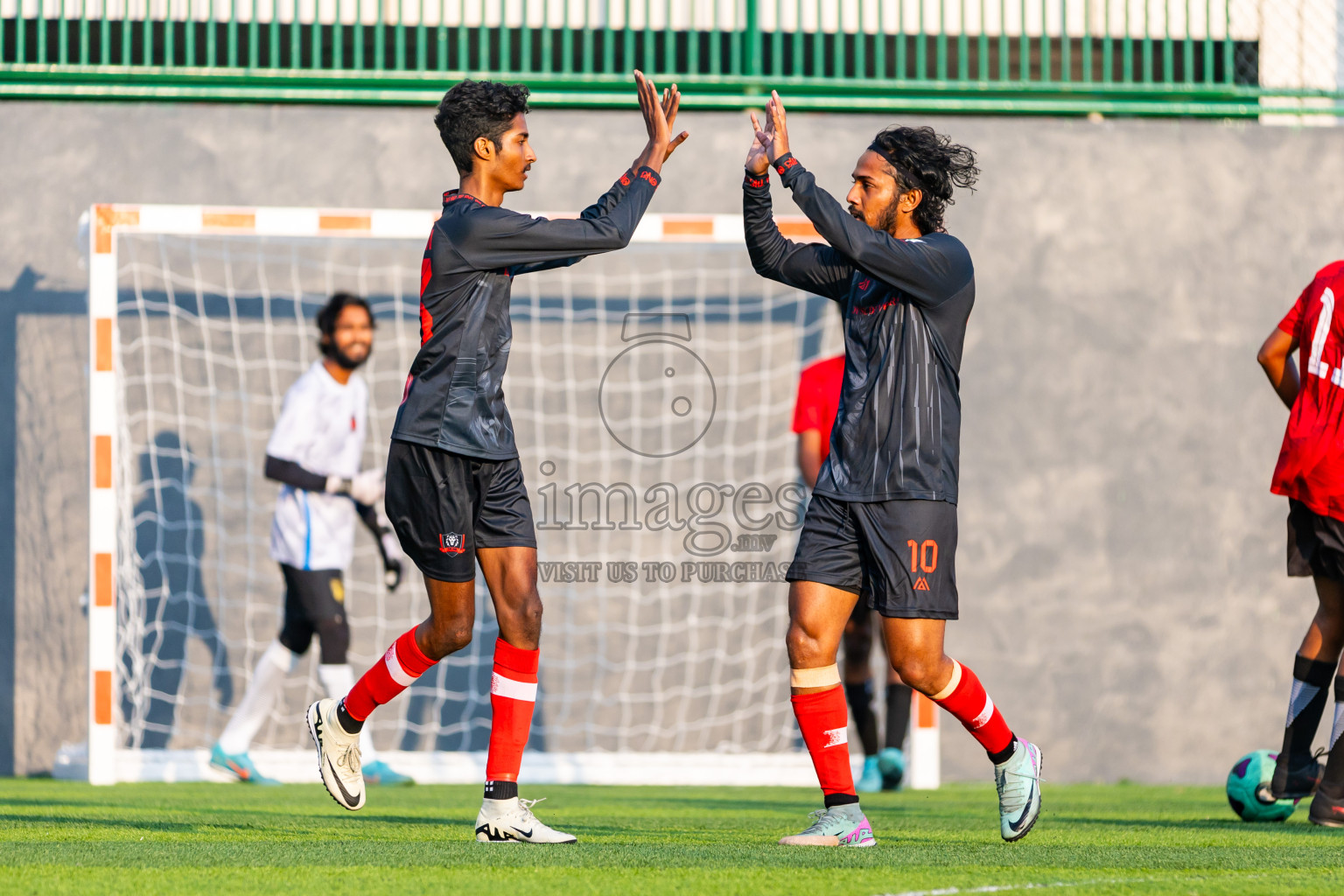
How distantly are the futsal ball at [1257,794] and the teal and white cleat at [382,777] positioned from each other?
3.76 meters

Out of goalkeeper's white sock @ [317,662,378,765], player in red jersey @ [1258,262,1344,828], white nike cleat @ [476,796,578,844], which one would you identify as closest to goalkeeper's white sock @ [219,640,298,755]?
goalkeeper's white sock @ [317,662,378,765]

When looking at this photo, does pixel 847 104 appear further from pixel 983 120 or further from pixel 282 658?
pixel 282 658

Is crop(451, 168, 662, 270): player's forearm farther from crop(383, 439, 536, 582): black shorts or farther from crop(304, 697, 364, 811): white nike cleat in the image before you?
crop(304, 697, 364, 811): white nike cleat

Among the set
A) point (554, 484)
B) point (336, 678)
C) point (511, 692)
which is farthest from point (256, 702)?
point (511, 692)

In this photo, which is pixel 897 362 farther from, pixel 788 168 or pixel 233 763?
pixel 233 763

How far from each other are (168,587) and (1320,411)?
5691mm

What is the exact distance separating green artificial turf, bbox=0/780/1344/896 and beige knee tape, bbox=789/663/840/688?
0.44 meters

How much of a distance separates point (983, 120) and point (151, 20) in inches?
186

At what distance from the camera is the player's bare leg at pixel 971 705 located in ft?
13.1

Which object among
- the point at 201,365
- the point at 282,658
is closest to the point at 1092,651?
the point at 282,658

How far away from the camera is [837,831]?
4012 millimetres

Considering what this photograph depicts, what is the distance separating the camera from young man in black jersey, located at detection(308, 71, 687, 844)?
13.4ft

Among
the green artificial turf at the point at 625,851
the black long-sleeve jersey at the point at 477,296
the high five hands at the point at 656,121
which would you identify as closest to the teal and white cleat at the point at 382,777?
the green artificial turf at the point at 625,851

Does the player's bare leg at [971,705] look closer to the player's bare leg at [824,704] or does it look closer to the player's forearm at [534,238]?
the player's bare leg at [824,704]
